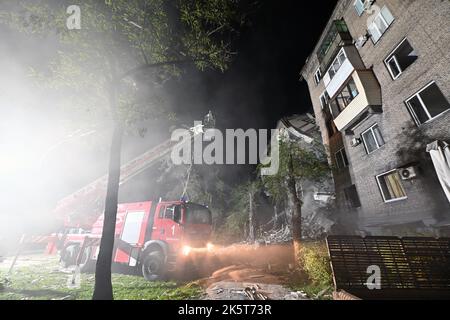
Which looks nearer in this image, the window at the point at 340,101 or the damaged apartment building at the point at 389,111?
the damaged apartment building at the point at 389,111

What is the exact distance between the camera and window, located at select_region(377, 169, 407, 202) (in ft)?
32.6

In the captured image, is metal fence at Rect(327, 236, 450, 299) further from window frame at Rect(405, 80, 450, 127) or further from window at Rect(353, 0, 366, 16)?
window at Rect(353, 0, 366, 16)

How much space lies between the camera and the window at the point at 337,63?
1336 cm

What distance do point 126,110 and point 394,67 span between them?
1498cm

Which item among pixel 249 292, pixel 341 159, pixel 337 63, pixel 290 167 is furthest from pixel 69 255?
pixel 337 63

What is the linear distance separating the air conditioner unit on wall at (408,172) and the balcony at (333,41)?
976 cm

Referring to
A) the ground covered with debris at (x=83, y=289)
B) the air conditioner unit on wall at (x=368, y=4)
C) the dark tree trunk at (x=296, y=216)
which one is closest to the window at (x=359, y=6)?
the air conditioner unit on wall at (x=368, y=4)

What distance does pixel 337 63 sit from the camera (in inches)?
554

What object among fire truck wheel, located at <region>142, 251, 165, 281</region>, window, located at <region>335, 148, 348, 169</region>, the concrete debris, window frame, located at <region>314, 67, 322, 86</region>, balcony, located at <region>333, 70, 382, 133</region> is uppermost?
window frame, located at <region>314, 67, 322, 86</region>

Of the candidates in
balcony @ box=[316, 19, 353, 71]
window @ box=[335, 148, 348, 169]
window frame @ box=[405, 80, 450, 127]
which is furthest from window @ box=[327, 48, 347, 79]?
window @ box=[335, 148, 348, 169]

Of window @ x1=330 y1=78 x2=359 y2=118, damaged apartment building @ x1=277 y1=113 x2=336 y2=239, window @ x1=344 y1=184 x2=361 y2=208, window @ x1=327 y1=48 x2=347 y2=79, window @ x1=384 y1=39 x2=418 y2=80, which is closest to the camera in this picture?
window @ x1=384 y1=39 x2=418 y2=80

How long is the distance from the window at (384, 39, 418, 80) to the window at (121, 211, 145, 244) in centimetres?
1598

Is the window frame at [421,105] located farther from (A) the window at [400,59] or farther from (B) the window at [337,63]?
(B) the window at [337,63]
